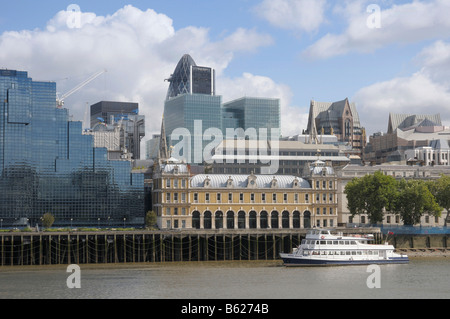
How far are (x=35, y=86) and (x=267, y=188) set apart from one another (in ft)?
165

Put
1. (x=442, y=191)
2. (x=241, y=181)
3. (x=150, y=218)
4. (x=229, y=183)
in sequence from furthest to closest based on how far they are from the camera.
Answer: (x=442, y=191), (x=241, y=181), (x=229, y=183), (x=150, y=218)

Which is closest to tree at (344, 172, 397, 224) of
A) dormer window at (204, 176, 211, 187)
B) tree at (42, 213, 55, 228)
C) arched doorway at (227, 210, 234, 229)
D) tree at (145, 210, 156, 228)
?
arched doorway at (227, 210, 234, 229)

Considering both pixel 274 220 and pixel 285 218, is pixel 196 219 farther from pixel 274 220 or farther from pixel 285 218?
pixel 285 218

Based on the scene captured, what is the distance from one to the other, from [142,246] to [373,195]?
4903 cm

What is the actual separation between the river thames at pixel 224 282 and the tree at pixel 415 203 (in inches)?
1321

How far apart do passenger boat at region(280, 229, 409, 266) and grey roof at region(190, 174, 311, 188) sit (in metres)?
40.7

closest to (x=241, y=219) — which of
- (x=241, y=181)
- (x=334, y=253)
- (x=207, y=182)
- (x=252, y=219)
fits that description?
(x=252, y=219)

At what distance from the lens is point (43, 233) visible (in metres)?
129

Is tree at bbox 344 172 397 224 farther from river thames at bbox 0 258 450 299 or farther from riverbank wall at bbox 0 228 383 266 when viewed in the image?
river thames at bbox 0 258 450 299

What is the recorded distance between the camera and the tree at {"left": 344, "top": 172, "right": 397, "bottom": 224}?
157 metres

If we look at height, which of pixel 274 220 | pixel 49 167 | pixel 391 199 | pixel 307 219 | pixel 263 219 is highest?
pixel 49 167

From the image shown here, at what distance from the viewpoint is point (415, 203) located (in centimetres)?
15675

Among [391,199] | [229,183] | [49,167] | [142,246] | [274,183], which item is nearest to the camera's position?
[142,246]
